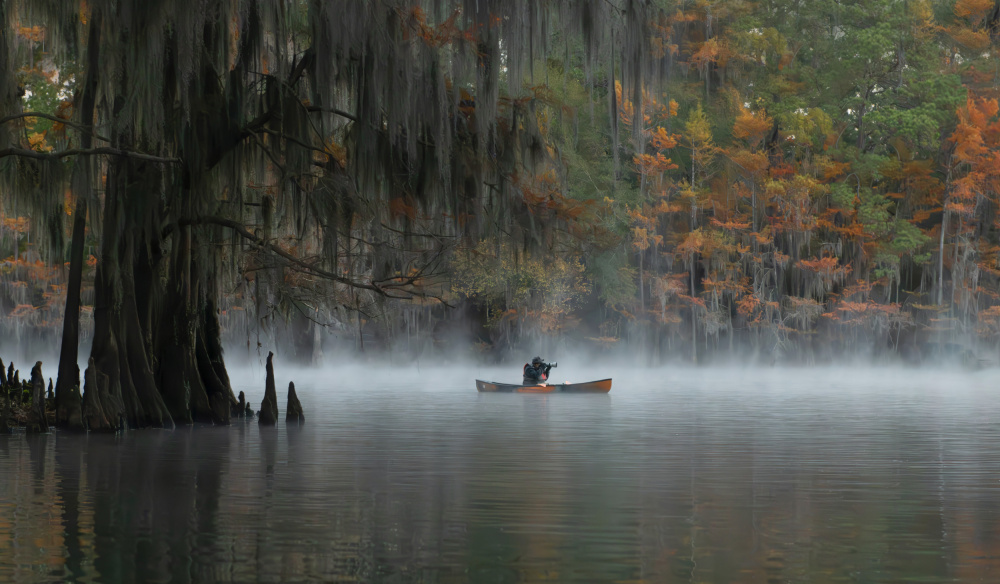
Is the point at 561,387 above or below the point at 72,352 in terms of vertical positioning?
below

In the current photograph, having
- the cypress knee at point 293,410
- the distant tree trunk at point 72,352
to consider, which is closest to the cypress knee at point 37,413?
the distant tree trunk at point 72,352

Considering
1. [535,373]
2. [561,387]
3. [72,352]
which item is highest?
[72,352]

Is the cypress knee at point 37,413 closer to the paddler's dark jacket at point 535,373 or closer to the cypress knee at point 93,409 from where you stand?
the cypress knee at point 93,409

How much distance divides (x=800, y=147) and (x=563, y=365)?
1171 cm

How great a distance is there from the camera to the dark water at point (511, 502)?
7043 mm

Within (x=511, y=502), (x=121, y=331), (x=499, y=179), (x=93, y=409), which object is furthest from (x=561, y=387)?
(x=511, y=502)

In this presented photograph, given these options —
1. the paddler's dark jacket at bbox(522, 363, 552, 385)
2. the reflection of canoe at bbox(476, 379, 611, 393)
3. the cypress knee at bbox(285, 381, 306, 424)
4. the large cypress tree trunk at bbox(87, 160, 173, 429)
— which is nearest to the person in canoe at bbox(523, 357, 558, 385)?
the paddler's dark jacket at bbox(522, 363, 552, 385)

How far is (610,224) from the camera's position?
4081cm

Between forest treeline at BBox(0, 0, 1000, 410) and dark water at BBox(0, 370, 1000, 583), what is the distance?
2568 millimetres

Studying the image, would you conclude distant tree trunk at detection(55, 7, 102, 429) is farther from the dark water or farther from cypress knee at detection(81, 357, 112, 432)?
the dark water

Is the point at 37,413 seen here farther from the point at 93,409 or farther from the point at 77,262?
the point at 77,262

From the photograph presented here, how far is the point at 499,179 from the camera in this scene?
55.5 feet

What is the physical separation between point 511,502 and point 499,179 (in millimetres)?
7762

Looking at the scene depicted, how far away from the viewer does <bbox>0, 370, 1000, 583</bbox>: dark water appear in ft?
23.1
